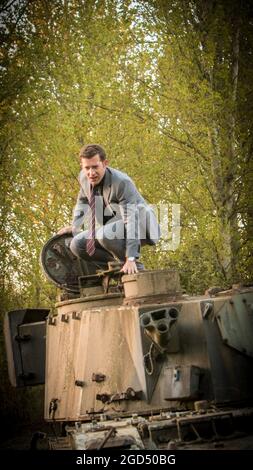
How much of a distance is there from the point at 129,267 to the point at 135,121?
9.97 metres

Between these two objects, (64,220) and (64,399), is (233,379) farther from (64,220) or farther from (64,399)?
(64,220)

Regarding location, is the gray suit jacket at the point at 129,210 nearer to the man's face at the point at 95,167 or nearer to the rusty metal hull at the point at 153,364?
the man's face at the point at 95,167

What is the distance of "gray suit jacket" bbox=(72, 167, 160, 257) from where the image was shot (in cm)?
1137

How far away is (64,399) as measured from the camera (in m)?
11.6

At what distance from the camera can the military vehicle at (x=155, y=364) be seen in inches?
374

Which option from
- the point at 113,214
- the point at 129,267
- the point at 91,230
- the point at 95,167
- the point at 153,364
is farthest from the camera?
the point at 91,230

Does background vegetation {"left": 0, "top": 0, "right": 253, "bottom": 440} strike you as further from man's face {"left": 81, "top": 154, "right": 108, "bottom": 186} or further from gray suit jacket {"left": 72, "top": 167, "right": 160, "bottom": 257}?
man's face {"left": 81, "top": 154, "right": 108, "bottom": 186}

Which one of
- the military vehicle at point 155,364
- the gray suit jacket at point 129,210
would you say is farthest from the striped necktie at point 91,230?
the military vehicle at point 155,364

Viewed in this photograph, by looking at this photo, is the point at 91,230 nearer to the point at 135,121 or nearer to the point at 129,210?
the point at 129,210

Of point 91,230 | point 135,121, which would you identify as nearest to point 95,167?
point 91,230

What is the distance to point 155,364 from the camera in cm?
1057

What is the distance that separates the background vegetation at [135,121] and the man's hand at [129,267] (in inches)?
339

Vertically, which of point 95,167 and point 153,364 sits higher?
point 95,167

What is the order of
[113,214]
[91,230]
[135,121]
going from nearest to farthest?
1. [113,214]
2. [91,230]
3. [135,121]
